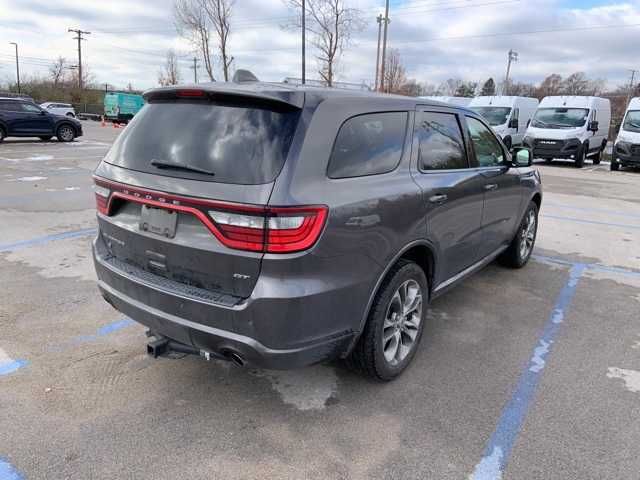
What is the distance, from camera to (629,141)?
1709 centimetres

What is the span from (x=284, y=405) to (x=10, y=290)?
3.01m

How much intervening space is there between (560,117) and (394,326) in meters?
19.0

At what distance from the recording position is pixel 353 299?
2641mm

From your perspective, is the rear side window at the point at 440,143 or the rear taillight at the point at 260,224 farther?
the rear side window at the point at 440,143

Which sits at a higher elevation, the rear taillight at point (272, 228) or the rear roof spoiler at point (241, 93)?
the rear roof spoiler at point (241, 93)

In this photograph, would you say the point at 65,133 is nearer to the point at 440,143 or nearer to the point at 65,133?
the point at 65,133

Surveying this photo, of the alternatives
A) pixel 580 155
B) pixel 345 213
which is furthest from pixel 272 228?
pixel 580 155

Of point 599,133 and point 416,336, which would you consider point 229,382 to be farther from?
point 599,133

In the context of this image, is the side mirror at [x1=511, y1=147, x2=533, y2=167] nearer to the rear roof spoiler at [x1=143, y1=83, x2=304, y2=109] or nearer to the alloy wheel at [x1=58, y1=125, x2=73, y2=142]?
the rear roof spoiler at [x1=143, y1=83, x2=304, y2=109]

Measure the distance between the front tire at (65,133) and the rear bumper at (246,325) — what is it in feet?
66.2

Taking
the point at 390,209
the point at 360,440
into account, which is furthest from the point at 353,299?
the point at 360,440

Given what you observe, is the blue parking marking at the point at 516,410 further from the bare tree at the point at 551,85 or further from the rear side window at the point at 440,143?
the bare tree at the point at 551,85


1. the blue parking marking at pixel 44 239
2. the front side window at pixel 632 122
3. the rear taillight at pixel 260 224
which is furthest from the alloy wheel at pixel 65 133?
the front side window at pixel 632 122

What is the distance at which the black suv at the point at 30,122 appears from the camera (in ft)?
59.8
